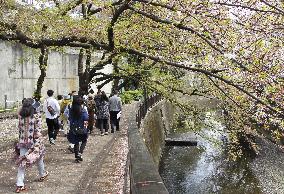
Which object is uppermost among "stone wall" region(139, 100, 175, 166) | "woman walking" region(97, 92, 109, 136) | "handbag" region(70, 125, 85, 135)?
"handbag" region(70, 125, 85, 135)

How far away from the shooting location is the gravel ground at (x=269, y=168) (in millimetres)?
22267

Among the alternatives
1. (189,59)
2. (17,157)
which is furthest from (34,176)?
(189,59)

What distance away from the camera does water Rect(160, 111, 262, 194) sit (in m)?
21.8

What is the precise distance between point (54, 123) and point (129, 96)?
973 inches

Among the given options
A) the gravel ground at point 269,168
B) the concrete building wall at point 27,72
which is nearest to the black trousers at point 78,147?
the concrete building wall at point 27,72

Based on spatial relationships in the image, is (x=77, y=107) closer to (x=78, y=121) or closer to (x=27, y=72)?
(x=78, y=121)

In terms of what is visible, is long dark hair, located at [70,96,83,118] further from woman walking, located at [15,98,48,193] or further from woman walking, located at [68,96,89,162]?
woman walking, located at [15,98,48,193]

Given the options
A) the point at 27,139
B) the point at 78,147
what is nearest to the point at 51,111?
the point at 78,147

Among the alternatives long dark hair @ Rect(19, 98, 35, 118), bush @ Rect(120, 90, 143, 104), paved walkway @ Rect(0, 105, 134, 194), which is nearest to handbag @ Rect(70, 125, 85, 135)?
paved walkway @ Rect(0, 105, 134, 194)

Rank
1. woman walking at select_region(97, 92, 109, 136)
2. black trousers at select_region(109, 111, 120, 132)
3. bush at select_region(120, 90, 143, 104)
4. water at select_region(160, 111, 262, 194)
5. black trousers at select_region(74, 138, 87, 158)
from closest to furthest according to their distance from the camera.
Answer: black trousers at select_region(74, 138, 87, 158) → woman walking at select_region(97, 92, 109, 136) → black trousers at select_region(109, 111, 120, 132) → water at select_region(160, 111, 262, 194) → bush at select_region(120, 90, 143, 104)

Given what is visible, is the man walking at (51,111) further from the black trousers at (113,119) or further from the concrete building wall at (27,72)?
the concrete building wall at (27,72)

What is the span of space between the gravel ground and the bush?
40.1 feet

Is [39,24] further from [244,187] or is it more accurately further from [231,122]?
[244,187]

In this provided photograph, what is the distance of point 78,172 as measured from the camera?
11.5 m
